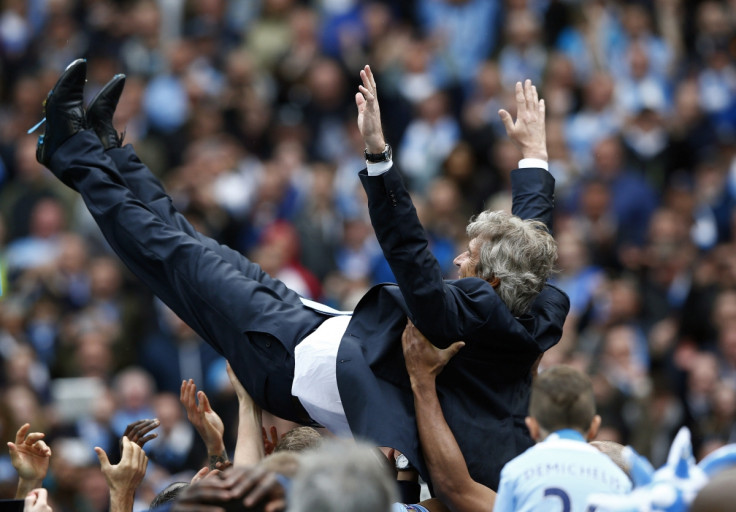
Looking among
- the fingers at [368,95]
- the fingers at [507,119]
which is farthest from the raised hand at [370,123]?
the fingers at [507,119]

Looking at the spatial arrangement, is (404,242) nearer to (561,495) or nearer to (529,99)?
(561,495)

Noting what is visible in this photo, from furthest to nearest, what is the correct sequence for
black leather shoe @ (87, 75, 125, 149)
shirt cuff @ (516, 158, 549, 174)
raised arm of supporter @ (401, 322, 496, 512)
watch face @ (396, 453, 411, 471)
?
black leather shoe @ (87, 75, 125, 149)
shirt cuff @ (516, 158, 549, 174)
watch face @ (396, 453, 411, 471)
raised arm of supporter @ (401, 322, 496, 512)

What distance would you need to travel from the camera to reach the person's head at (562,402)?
3.57 meters

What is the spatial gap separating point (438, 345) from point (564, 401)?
91cm

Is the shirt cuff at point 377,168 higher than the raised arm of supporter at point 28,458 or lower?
higher

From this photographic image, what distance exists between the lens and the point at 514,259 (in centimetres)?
466

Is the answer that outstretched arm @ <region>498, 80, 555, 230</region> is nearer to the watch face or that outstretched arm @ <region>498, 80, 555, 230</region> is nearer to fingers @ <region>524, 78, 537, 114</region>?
fingers @ <region>524, 78, 537, 114</region>

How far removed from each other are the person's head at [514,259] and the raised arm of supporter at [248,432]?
1003mm

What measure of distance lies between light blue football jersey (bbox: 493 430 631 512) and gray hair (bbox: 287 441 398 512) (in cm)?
71

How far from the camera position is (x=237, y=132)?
10703 millimetres

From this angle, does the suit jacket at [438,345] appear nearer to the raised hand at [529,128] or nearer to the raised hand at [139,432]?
the raised hand at [139,432]

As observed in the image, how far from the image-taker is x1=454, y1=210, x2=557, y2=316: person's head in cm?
466

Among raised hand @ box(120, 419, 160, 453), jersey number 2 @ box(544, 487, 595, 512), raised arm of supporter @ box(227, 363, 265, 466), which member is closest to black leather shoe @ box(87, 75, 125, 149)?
raised arm of supporter @ box(227, 363, 265, 466)

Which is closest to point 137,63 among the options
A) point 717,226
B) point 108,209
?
point 717,226
